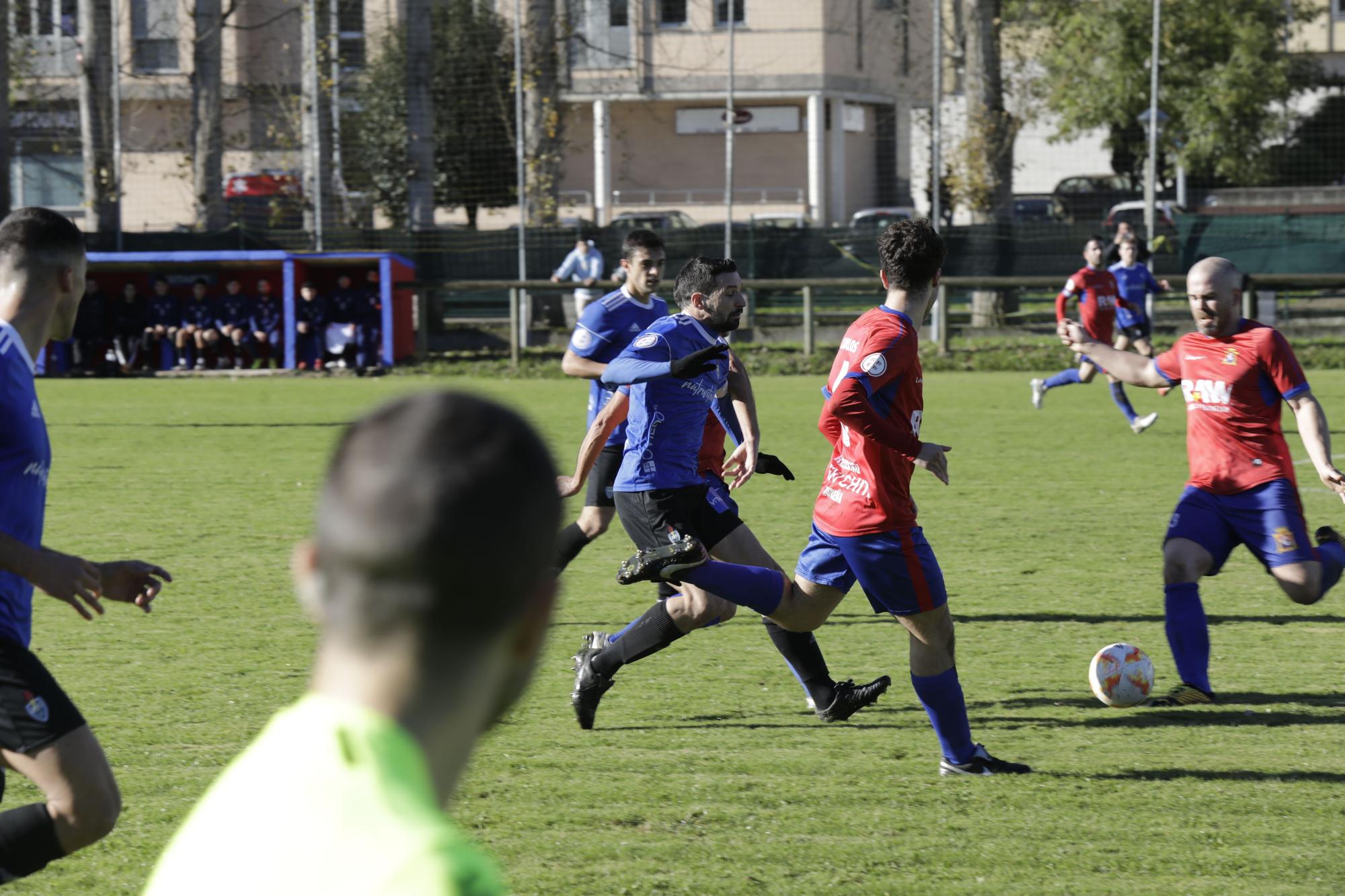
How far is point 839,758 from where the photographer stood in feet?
17.7

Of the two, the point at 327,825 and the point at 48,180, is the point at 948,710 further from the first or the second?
the point at 48,180

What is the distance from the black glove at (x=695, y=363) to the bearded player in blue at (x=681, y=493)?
50 mm

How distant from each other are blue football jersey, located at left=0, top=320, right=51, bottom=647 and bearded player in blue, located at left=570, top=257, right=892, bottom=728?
251 centimetres

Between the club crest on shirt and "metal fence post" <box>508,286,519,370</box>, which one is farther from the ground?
"metal fence post" <box>508,286,519,370</box>

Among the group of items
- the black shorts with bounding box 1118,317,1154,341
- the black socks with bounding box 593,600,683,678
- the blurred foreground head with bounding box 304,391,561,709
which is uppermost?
the black shorts with bounding box 1118,317,1154,341

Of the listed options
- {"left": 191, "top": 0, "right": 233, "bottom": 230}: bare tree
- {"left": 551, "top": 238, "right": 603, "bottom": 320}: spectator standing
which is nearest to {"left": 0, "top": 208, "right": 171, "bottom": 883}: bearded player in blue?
{"left": 551, "top": 238, "right": 603, "bottom": 320}: spectator standing

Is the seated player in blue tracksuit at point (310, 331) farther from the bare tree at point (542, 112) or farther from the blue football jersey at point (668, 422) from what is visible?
the blue football jersey at point (668, 422)

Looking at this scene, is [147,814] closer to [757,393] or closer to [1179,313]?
[757,393]

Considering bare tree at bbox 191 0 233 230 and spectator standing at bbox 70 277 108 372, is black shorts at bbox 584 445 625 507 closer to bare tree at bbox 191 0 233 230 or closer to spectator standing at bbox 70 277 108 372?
spectator standing at bbox 70 277 108 372

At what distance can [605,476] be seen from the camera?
739cm

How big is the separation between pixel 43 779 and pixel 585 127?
32.0m

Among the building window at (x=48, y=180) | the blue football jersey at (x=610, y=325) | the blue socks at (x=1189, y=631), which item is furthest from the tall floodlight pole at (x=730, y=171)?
the blue socks at (x=1189, y=631)

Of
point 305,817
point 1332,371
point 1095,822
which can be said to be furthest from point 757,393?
point 305,817

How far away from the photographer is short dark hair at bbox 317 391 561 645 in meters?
1.34
